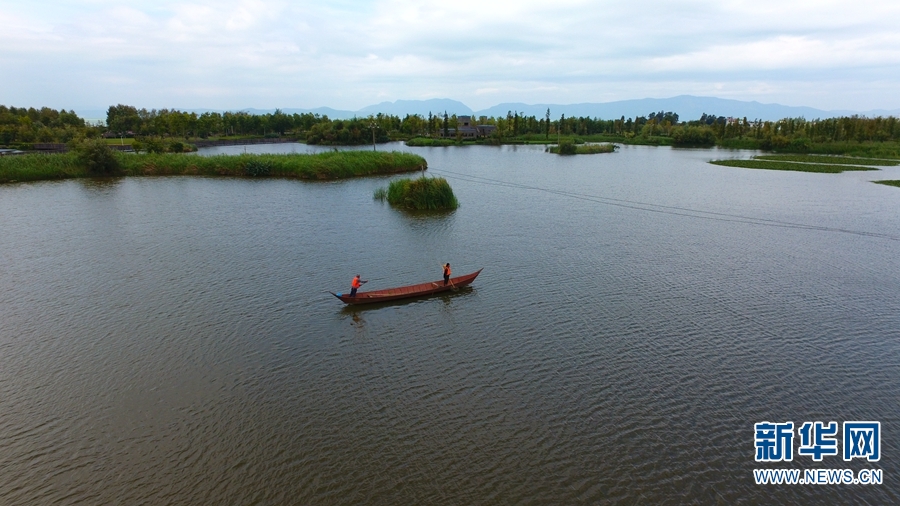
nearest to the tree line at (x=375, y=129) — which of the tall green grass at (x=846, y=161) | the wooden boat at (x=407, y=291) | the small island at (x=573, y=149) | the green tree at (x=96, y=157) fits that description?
the tall green grass at (x=846, y=161)

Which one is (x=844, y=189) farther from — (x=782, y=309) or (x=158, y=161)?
(x=158, y=161)

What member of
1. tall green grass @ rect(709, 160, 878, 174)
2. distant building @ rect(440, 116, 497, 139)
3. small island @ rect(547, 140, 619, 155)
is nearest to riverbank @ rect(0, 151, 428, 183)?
small island @ rect(547, 140, 619, 155)

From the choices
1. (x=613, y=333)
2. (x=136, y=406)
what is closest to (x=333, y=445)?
(x=136, y=406)

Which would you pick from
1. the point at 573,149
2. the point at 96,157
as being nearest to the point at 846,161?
the point at 573,149

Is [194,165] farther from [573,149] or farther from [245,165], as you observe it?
[573,149]

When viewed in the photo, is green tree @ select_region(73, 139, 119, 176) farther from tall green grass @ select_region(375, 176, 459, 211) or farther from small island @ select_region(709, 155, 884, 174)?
small island @ select_region(709, 155, 884, 174)
